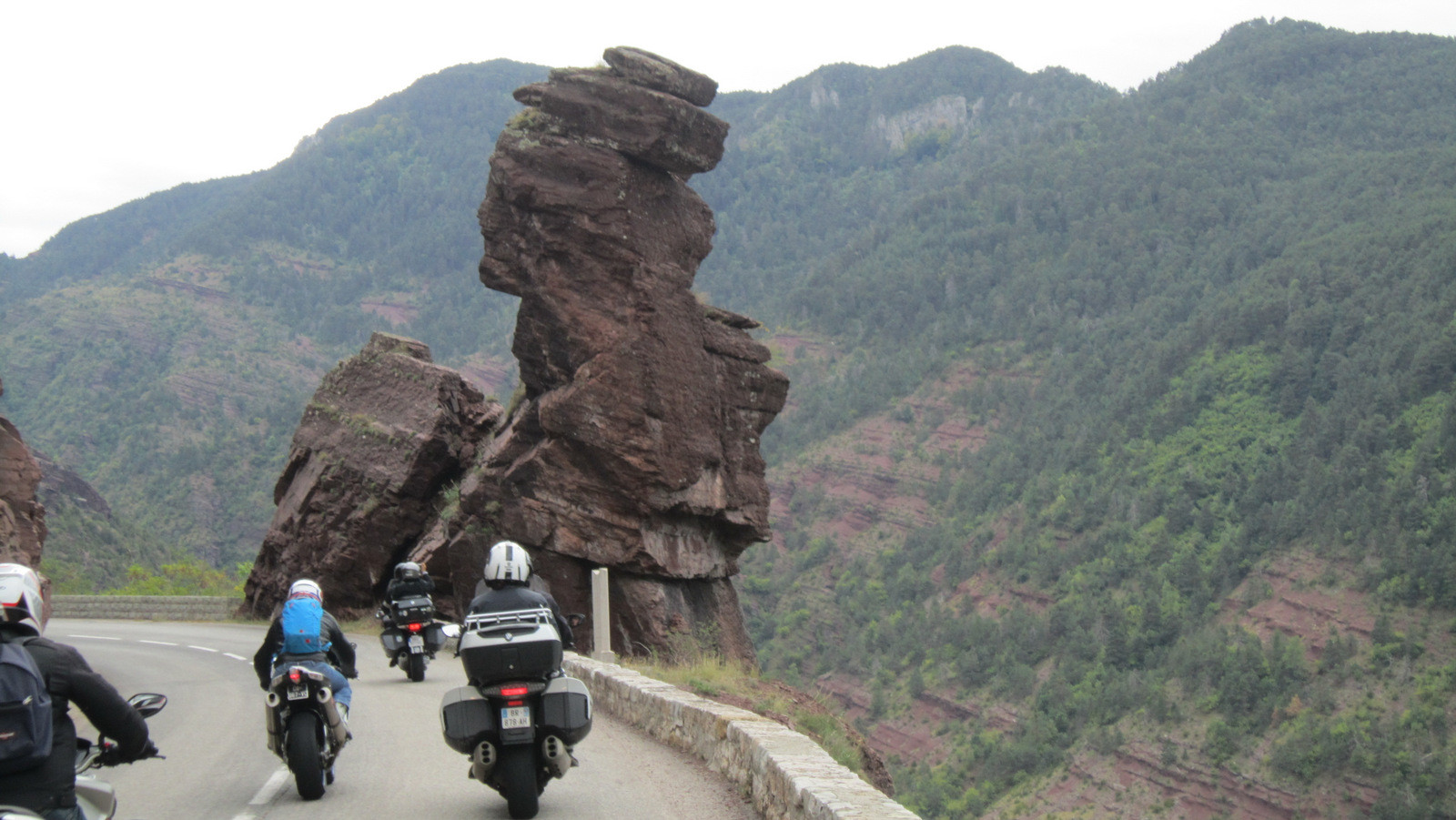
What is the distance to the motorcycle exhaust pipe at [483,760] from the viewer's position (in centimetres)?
746

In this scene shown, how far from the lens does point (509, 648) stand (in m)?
7.42

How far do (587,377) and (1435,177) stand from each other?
11632 cm

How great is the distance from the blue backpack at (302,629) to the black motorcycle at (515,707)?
1.46 meters

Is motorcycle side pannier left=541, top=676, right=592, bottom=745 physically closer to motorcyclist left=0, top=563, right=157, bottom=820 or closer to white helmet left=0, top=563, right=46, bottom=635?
motorcyclist left=0, top=563, right=157, bottom=820

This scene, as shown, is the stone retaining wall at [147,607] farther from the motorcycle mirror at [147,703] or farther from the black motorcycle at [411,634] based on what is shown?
the motorcycle mirror at [147,703]

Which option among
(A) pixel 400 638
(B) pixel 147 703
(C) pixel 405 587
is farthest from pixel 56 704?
(C) pixel 405 587

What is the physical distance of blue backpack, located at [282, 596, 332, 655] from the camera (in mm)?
8492

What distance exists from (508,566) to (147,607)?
3019cm

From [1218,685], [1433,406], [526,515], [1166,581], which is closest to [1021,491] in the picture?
[1166,581]

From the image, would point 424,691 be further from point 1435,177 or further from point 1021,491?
point 1435,177

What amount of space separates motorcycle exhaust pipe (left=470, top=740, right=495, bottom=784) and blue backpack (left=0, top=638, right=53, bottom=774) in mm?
3403

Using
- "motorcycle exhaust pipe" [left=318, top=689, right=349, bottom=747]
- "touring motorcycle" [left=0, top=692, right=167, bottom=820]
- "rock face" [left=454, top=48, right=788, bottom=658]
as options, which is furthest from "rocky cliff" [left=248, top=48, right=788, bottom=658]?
"touring motorcycle" [left=0, top=692, right=167, bottom=820]

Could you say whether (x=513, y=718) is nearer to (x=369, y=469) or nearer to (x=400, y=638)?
(x=400, y=638)

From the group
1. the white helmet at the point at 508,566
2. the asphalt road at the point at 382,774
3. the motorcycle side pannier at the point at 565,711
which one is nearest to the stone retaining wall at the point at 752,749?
the asphalt road at the point at 382,774
